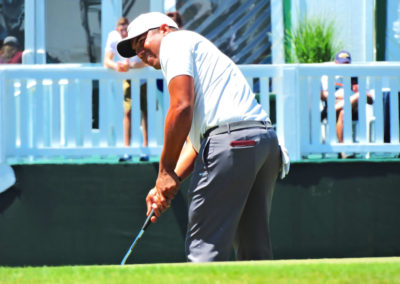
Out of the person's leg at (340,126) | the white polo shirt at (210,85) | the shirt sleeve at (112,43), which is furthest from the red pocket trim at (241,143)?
the shirt sleeve at (112,43)

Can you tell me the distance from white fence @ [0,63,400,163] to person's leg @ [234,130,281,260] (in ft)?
11.3

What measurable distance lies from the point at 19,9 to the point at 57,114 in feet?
10.8

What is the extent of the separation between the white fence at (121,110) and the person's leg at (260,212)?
3.44 m

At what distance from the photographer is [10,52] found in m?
11.3

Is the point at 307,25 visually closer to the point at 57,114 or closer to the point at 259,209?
the point at 57,114

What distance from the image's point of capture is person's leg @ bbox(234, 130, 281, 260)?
5031mm

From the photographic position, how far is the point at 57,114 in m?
8.61

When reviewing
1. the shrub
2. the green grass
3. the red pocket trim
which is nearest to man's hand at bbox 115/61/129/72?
the shrub

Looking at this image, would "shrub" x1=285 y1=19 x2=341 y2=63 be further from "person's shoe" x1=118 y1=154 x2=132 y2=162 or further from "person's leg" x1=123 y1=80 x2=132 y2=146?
"person's shoe" x1=118 y1=154 x2=132 y2=162

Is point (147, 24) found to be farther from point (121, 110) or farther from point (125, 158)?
point (125, 158)

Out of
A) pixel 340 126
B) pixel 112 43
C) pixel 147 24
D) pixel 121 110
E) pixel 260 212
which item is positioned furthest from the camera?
pixel 112 43

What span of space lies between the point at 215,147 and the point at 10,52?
271 inches

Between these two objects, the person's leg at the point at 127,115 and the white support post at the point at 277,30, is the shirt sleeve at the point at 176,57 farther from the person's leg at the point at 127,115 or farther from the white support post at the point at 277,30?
the white support post at the point at 277,30

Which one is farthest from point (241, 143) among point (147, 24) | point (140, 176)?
point (140, 176)
